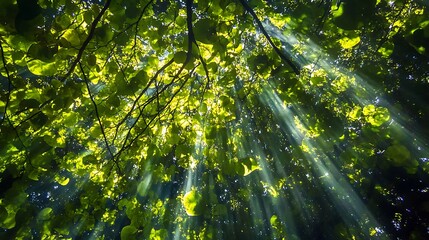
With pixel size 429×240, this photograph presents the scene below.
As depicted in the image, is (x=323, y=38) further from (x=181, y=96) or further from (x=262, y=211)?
(x=262, y=211)

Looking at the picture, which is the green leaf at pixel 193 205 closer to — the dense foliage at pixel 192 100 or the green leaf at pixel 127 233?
the dense foliage at pixel 192 100

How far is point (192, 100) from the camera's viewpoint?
2799 mm

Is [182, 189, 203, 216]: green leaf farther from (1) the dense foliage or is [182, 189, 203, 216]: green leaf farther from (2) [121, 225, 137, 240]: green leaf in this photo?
(2) [121, 225, 137, 240]: green leaf

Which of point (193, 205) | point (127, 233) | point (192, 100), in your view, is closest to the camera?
point (193, 205)

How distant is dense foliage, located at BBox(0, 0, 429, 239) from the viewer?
1.66m

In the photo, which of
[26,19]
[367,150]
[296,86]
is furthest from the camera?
[367,150]

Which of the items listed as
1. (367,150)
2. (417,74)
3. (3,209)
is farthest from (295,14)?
(417,74)

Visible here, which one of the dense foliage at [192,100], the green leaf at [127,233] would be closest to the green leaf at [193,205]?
the dense foliage at [192,100]

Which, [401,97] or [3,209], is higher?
[401,97]

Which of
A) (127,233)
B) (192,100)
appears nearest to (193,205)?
(127,233)

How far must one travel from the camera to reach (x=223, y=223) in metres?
6.79

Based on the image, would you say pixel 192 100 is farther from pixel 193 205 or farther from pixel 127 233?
pixel 127 233

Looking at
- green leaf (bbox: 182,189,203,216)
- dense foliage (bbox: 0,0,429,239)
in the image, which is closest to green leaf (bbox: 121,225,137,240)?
dense foliage (bbox: 0,0,429,239)

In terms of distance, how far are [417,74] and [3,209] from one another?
684cm
